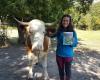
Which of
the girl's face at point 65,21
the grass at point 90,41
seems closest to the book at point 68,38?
the girl's face at point 65,21

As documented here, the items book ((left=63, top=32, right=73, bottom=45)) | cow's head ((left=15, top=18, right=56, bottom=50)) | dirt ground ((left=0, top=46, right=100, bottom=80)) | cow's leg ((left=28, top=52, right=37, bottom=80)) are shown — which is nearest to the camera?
book ((left=63, top=32, right=73, bottom=45))

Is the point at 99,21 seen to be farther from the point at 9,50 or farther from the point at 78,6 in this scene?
the point at 9,50

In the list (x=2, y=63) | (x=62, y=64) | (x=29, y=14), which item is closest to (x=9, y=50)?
(x=29, y=14)

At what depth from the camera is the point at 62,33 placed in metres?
6.25

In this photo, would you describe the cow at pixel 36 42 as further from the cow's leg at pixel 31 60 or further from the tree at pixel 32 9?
the tree at pixel 32 9

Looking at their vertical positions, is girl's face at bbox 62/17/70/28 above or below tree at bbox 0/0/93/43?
below

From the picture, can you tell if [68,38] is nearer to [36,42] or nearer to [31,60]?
[36,42]

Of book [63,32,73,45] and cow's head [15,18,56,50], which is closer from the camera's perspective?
book [63,32,73,45]

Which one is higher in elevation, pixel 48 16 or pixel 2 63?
pixel 48 16

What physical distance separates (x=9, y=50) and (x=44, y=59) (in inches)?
219

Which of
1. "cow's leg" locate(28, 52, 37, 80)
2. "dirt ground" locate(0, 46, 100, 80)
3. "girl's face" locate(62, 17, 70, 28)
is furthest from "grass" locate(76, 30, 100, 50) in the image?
"girl's face" locate(62, 17, 70, 28)

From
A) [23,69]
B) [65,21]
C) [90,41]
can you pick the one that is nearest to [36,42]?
[65,21]

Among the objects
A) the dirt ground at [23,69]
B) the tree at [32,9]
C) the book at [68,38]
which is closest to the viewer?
the book at [68,38]

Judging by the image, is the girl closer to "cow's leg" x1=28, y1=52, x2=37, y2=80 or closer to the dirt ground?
"cow's leg" x1=28, y1=52, x2=37, y2=80
